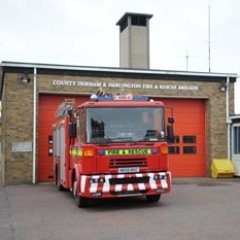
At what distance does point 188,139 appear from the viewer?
77.2ft

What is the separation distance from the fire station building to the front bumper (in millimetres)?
8307

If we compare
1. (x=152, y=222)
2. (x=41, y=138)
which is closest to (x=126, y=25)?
(x=41, y=138)

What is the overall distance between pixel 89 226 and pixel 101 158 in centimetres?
257

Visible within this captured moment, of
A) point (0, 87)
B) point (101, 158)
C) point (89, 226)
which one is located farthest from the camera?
point (0, 87)

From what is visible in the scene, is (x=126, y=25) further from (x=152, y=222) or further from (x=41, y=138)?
(x=152, y=222)

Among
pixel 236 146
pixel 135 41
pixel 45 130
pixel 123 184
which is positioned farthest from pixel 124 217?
pixel 135 41

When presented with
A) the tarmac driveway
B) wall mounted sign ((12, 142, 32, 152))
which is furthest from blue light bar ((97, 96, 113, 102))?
wall mounted sign ((12, 142, 32, 152))

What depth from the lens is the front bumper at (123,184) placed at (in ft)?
42.2

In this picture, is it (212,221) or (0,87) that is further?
(0,87)

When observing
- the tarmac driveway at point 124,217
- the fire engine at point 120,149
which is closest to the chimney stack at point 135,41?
the tarmac driveway at point 124,217

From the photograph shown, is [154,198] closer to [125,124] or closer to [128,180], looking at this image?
[128,180]

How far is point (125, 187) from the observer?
13008 mm

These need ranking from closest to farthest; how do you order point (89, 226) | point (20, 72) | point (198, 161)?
point (89, 226) < point (20, 72) < point (198, 161)

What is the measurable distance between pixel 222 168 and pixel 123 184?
10812 millimetres
